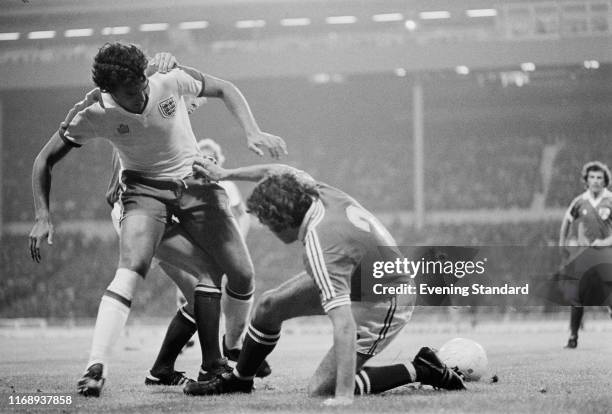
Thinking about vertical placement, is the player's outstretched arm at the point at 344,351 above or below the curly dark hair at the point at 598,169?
below

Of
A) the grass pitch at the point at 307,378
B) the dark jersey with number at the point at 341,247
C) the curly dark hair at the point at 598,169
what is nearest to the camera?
the dark jersey with number at the point at 341,247

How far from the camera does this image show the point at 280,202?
3.76m

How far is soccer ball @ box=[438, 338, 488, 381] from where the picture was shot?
4875 mm

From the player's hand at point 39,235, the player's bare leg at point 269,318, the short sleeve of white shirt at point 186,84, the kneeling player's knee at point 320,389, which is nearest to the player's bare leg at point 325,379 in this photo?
the kneeling player's knee at point 320,389

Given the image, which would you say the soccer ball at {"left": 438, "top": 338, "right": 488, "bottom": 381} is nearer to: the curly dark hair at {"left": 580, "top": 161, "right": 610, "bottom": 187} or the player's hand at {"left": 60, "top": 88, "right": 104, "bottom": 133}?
the player's hand at {"left": 60, "top": 88, "right": 104, "bottom": 133}

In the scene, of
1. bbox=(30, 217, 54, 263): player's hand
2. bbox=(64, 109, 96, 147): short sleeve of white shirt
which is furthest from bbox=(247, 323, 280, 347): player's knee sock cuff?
bbox=(64, 109, 96, 147): short sleeve of white shirt

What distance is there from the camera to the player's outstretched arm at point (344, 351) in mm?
3605

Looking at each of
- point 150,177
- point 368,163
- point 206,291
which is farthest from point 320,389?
point 368,163

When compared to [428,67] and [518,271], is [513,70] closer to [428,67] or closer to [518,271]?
[428,67]

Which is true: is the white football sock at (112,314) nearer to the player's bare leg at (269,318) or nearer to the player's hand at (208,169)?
the player's bare leg at (269,318)

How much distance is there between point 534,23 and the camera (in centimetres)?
1116

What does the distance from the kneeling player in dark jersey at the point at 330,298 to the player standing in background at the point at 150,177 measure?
0.85 ft

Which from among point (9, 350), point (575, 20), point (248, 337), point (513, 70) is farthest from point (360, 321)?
point (513, 70)

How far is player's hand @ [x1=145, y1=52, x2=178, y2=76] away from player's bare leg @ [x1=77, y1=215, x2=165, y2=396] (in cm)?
81
